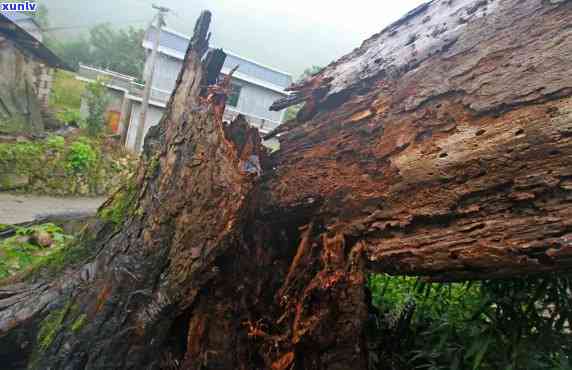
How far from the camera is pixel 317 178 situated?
7.57 ft

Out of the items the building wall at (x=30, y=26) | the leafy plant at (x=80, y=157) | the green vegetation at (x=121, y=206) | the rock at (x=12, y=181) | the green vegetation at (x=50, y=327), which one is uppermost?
the building wall at (x=30, y=26)

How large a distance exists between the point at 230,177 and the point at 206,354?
1.05 m

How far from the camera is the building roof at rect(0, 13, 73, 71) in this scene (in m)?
10.3

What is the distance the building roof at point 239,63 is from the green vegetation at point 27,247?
37.2 feet

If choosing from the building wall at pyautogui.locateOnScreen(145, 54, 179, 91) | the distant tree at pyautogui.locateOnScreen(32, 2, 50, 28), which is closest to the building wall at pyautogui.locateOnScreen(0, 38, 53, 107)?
the building wall at pyautogui.locateOnScreen(145, 54, 179, 91)

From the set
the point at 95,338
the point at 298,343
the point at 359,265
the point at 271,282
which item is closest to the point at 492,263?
the point at 359,265

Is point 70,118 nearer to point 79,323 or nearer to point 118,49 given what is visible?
point 79,323

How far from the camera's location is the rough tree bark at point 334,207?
152 cm

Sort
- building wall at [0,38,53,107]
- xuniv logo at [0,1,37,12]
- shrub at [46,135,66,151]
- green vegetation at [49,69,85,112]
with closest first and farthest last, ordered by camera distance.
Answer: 1. shrub at [46,135,66,151]
2. building wall at [0,38,53,107]
3. xuniv logo at [0,1,37,12]
4. green vegetation at [49,69,85,112]

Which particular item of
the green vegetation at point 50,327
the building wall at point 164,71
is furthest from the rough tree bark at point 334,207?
the building wall at point 164,71

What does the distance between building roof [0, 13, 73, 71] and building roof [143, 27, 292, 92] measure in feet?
12.6

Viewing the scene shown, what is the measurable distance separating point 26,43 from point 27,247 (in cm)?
1021

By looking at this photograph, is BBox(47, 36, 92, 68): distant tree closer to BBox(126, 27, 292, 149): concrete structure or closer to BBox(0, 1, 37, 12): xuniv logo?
BBox(0, 1, 37, 12): xuniv logo

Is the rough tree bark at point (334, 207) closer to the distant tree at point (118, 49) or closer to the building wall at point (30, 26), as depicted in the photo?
A: the building wall at point (30, 26)
